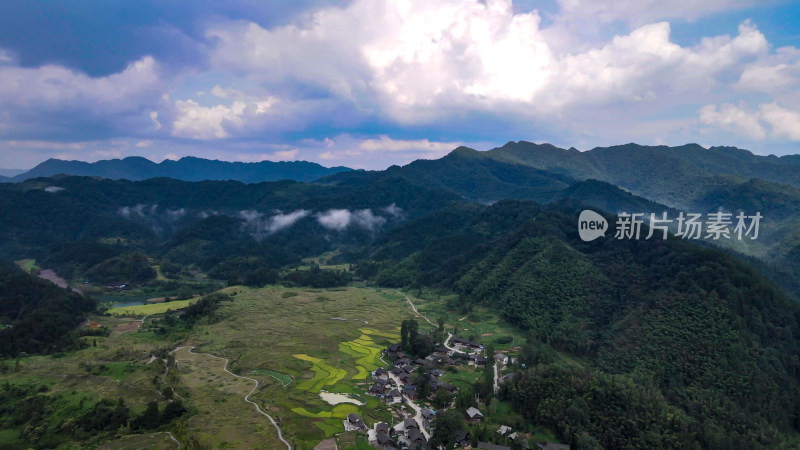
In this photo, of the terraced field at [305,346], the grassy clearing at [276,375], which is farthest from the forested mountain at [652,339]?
the grassy clearing at [276,375]

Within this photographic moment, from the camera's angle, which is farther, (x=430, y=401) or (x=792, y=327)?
(x=792, y=327)

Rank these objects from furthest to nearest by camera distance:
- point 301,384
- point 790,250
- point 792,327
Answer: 1. point 790,250
2. point 792,327
3. point 301,384

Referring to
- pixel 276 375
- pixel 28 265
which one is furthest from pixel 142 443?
pixel 28 265

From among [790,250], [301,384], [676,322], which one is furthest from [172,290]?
[790,250]

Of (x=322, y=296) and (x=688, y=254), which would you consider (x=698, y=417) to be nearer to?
(x=688, y=254)

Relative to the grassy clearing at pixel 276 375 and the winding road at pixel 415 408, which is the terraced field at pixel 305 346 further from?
the winding road at pixel 415 408

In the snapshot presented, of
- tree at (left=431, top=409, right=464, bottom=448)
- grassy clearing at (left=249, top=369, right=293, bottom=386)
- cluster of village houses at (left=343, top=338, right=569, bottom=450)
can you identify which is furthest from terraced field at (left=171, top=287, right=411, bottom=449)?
tree at (left=431, top=409, right=464, bottom=448)

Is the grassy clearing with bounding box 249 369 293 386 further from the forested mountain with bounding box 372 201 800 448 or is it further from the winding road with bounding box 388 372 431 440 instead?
the forested mountain with bounding box 372 201 800 448
